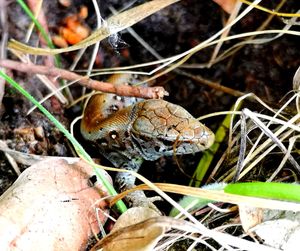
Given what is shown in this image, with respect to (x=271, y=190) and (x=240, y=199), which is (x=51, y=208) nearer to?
(x=240, y=199)

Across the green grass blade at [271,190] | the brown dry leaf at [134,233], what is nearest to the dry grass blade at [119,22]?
the brown dry leaf at [134,233]

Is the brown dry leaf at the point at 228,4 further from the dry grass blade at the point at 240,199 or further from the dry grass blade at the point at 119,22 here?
the dry grass blade at the point at 240,199

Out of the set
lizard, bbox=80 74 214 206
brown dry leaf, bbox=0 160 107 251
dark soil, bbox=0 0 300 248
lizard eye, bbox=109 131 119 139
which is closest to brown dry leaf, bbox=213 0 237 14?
dark soil, bbox=0 0 300 248

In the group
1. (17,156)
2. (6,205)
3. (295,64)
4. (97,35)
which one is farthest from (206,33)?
(6,205)

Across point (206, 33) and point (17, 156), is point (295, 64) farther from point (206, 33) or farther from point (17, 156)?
point (17, 156)

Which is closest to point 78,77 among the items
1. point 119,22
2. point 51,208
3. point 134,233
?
point 119,22

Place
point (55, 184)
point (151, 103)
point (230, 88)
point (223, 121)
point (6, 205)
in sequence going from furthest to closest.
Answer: point (230, 88) → point (223, 121) → point (151, 103) → point (55, 184) → point (6, 205)

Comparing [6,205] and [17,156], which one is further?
[17,156]
